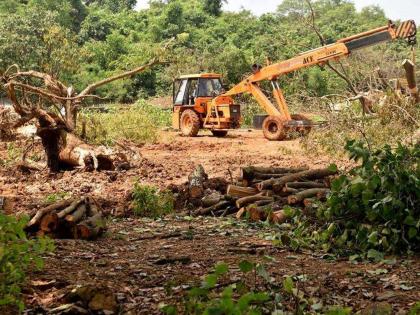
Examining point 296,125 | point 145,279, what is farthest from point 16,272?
point 296,125

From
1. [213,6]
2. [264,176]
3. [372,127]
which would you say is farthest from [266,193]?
[213,6]

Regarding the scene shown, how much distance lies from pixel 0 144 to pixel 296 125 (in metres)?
7.28

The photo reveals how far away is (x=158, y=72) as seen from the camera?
34188 mm

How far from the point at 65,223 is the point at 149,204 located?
1867mm

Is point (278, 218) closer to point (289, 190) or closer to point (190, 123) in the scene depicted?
point (289, 190)

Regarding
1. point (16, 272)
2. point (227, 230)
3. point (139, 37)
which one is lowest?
point (227, 230)

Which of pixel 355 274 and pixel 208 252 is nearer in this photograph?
pixel 355 274

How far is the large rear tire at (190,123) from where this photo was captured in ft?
58.9

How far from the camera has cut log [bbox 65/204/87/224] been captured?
5586 mm

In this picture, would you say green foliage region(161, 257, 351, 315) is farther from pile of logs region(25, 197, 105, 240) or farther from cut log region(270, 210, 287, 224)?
cut log region(270, 210, 287, 224)

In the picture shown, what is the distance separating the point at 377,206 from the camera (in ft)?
16.2

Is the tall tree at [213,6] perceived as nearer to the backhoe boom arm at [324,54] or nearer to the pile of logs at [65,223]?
the backhoe boom arm at [324,54]

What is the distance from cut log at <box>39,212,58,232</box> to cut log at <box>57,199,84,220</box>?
0.05 meters

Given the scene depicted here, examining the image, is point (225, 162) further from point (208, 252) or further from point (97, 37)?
point (97, 37)
